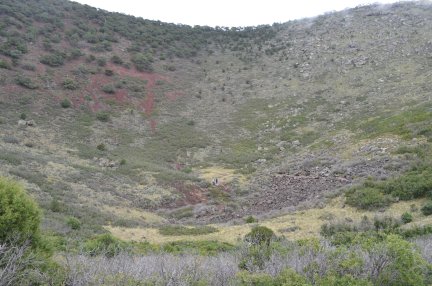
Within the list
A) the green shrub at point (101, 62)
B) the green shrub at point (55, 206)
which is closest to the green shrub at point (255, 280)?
the green shrub at point (55, 206)

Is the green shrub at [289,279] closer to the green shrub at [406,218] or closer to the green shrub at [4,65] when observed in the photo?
the green shrub at [406,218]

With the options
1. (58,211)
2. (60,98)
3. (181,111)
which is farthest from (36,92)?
(58,211)

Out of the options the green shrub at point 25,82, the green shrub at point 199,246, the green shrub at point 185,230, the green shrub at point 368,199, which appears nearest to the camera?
the green shrub at point 199,246

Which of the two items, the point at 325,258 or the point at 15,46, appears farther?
the point at 15,46

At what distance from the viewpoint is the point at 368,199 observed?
1734cm

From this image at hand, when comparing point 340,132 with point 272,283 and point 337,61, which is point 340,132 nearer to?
point 337,61

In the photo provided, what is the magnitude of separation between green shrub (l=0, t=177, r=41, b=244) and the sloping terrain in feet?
25.5

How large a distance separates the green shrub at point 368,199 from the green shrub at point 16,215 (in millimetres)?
13828

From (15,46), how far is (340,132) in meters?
32.3

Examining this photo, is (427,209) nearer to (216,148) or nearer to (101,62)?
(216,148)

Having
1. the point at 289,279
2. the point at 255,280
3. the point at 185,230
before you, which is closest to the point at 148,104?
the point at 185,230

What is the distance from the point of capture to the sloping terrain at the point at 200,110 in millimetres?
22531

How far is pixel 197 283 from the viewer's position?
654 centimetres

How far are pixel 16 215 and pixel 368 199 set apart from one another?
1437 centimetres
